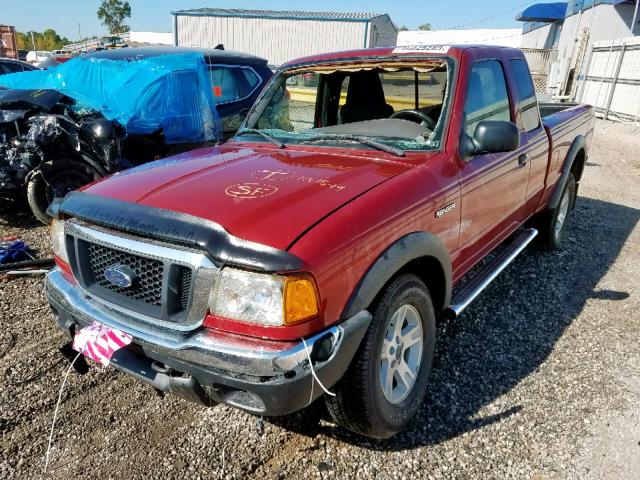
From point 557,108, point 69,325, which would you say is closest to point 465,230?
point 69,325

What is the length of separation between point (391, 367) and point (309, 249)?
920 millimetres

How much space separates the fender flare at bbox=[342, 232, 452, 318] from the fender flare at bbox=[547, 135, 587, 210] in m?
2.67

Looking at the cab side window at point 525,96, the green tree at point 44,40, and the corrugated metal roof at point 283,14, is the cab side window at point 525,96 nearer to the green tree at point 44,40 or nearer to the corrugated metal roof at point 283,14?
the corrugated metal roof at point 283,14

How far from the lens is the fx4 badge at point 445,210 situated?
263cm

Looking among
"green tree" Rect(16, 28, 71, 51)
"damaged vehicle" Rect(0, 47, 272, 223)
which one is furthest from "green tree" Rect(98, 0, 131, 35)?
"damaged vehicle" Rect(0, 47, 272, 223)

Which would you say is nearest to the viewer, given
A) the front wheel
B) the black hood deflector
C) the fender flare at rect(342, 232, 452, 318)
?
the black hood deflector

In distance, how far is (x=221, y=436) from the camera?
2.57 m

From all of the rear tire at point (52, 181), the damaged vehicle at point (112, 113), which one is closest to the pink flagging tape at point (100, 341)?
the rear tire at point (52, 181)

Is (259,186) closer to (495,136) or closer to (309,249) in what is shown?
(309,249)

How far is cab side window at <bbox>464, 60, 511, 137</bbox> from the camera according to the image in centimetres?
310

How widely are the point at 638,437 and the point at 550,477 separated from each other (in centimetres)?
67

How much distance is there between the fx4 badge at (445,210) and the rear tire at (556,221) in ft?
8.42

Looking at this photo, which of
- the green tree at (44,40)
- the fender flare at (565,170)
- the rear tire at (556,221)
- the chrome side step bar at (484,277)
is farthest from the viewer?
the green tree at (44,40)

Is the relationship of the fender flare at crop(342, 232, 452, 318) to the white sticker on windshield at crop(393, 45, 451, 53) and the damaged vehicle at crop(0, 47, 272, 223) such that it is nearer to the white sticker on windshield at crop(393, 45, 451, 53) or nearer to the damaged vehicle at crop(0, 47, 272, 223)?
the white sticker on windshield at crop(393, 45, 451, 53)
